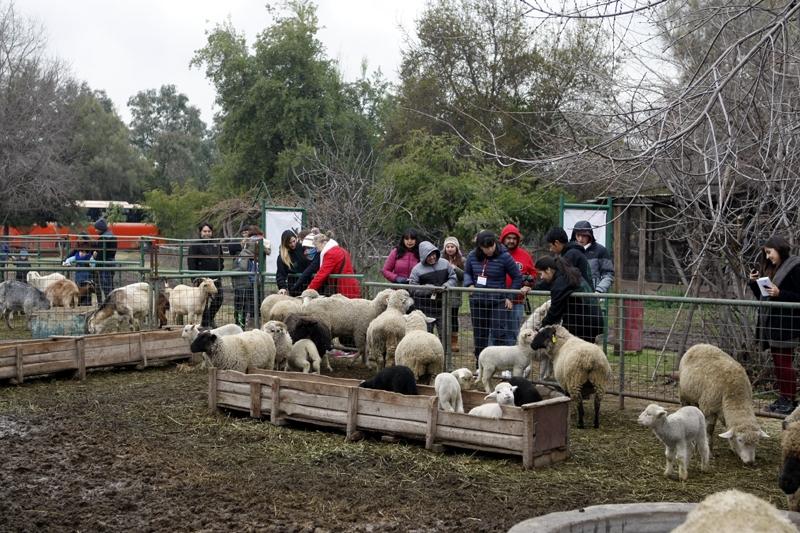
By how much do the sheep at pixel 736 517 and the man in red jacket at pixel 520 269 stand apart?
247 inches

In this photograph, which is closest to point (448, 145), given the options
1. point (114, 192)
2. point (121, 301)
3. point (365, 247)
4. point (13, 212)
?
point (365, 247)

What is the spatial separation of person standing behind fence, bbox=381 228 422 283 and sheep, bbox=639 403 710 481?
567 centimetres

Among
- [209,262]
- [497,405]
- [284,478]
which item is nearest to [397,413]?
[497,405]

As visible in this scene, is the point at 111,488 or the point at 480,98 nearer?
the point at 111,488

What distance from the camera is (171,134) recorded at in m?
81.8

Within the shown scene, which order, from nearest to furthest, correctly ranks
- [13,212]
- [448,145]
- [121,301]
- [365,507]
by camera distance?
1. [365,507]
2. [121,301]
3. [448,145]
4. [13,212]

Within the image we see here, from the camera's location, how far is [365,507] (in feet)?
20.0

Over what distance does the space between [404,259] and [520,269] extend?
6.70 ft

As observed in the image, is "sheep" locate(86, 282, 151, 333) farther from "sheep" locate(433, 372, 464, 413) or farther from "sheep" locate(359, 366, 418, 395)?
"sheep" locate(433, 372, 464, 413)

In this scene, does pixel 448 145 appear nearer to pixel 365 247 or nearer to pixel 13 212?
pixel 365 247

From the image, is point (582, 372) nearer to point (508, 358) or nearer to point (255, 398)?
point (508, 358)

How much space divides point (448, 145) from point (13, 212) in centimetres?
2168

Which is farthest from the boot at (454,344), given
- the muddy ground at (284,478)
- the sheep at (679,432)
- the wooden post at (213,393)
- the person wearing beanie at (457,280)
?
the sheep at (679,432)

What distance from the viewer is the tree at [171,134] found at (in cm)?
7969
